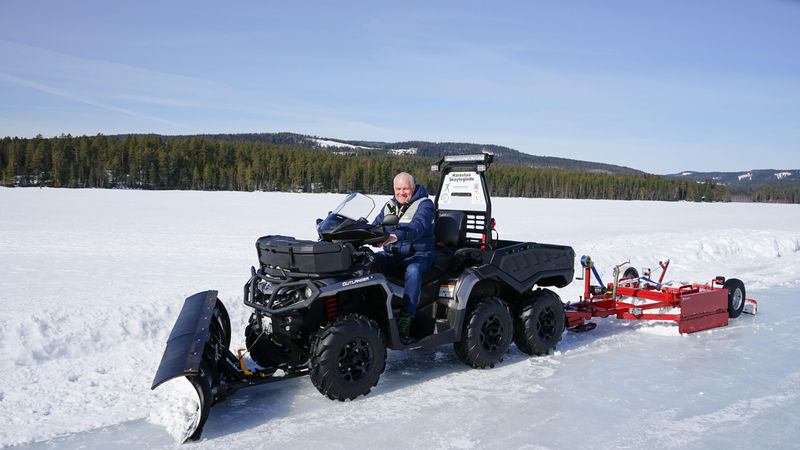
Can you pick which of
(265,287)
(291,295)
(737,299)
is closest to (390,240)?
(291,295)

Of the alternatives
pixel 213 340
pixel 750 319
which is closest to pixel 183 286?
pixel 213 340

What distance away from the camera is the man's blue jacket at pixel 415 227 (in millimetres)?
5039

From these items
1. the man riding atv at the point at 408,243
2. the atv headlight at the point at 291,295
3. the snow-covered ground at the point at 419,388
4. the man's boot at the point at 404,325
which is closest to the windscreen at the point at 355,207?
the man riding atv at the point at 408,243

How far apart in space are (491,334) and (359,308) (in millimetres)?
1482

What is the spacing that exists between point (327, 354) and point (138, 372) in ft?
6.15

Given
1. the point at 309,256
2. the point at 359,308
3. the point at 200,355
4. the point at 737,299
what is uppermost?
the point at 309,256

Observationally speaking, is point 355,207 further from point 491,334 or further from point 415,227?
point 491,334

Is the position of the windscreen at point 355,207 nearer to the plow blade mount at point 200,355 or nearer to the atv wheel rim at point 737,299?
the plow blade mount at point 200,355

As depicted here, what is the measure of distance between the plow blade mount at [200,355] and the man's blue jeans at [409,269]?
1493 mm

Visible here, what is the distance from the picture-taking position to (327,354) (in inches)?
169

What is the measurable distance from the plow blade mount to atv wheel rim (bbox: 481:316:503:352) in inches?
94.6

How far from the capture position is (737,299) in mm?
7602

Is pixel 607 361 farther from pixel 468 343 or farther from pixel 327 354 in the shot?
pixel 327 354

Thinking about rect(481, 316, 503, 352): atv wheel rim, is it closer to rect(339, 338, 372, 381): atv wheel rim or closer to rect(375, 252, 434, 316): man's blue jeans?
rect(375, 252, 434, 316): man's blue jeans
